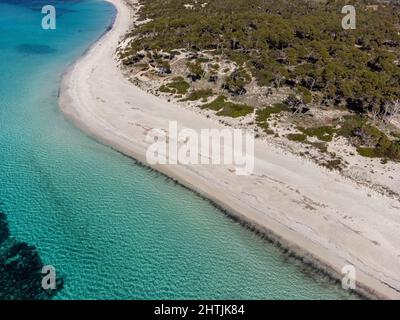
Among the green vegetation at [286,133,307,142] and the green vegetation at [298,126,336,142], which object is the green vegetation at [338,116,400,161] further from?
the green vegetation at [286,133,307,142]

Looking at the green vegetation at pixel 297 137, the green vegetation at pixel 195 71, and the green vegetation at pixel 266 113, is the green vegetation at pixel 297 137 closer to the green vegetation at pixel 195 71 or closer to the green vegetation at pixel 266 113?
the green vegetation at pixel 266 113

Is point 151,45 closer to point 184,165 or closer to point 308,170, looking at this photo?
point 184,165

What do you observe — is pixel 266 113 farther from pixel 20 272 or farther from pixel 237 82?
pixel 20 272

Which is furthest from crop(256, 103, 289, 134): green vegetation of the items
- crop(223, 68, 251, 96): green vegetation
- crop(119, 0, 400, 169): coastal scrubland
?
crop(223, 68, 251, 96): green vegetation

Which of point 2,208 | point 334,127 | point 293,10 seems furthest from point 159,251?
point 293,10

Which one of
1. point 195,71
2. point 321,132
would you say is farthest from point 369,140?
point 195,71

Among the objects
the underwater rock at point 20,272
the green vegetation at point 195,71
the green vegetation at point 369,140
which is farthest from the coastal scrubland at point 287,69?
the underwater rock at point 20,272
